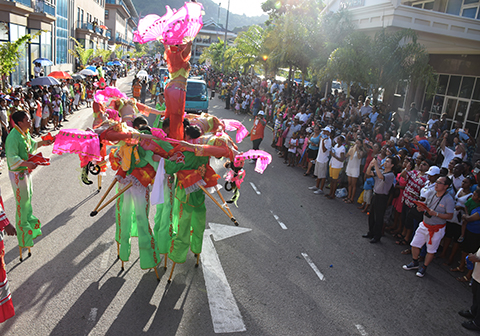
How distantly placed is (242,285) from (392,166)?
402cm

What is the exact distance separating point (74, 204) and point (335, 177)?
653 cm

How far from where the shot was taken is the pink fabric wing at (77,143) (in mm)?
4383

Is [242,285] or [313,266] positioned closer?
[242,285]

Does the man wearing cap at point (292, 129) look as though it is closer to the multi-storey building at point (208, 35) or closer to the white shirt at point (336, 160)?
the white shirt at point (336, 160)

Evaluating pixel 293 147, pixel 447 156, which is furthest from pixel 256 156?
pixel 293 147

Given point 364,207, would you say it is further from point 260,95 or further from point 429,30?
point 260,95

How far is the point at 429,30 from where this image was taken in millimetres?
13898

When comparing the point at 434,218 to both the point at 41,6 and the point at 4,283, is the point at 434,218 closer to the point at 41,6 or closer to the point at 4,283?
the point at 4,283

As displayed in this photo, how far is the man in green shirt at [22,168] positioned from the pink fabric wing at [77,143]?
0.88m

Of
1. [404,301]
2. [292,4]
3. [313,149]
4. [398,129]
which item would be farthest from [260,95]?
[404,301]

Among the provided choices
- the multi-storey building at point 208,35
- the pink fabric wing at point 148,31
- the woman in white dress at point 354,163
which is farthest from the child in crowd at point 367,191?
the multi-storey building at point 208,35

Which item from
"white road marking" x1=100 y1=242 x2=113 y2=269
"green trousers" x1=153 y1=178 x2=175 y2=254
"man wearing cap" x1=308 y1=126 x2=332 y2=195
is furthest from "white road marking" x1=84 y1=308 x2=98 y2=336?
"man wearing cap" x1=308 y1=126 x2=332 y2=195

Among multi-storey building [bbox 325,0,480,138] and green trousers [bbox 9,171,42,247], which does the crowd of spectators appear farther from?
green trousers [bbox 9,171,42,247]

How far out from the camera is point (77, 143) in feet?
14.6
